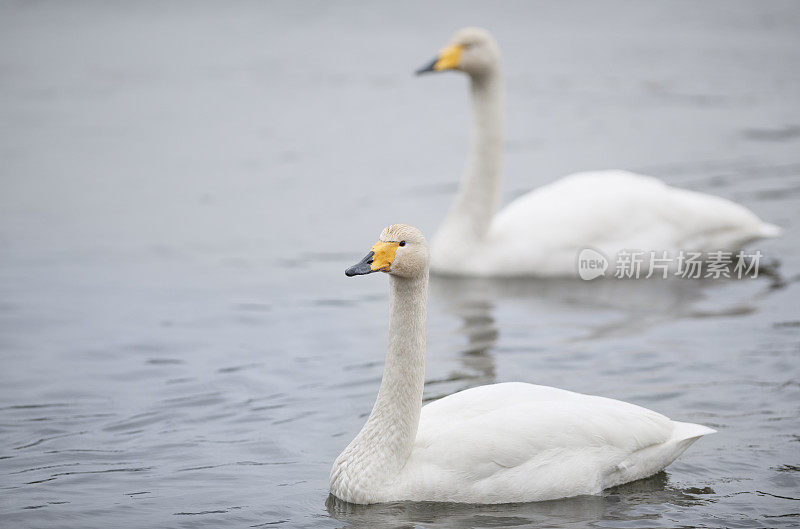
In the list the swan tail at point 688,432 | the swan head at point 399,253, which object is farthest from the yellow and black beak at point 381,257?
the swan tail at point 688,432

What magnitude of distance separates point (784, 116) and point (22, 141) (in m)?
10.9

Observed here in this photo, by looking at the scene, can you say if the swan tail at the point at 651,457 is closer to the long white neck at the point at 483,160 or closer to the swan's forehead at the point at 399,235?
the swan's forehead at the point at 399,235

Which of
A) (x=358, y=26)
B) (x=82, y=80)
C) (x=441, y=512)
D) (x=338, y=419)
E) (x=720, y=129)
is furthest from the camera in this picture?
(x=358, y=26)

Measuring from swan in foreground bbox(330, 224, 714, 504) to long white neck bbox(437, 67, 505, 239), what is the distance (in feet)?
17.2

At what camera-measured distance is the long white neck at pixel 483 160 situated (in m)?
12.2

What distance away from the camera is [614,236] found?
11844 mm

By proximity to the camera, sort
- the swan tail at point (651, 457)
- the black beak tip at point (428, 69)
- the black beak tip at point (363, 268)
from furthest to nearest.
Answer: the black beak tip at point (428, 69) → the swan tail at point (651, 457) → the black beak tip at point (363, 268)

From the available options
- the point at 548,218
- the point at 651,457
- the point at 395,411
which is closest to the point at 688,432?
the point at 651,457

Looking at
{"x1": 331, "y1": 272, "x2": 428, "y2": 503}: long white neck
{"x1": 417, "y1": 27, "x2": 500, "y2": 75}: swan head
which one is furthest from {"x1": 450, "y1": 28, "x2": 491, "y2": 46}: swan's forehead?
{"x1": 331, "y1": 272, "x2": 428, "y2": 503}: long white neck

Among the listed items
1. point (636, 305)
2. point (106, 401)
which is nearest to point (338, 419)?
point (106, 401)

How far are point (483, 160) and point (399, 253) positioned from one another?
5744 mm

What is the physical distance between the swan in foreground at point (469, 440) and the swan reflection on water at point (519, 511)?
5 cm

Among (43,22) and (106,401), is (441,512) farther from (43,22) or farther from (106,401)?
(43,22)

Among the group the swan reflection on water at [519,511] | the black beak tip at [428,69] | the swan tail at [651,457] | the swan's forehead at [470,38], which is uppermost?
the swan's forehead at [470,38]
